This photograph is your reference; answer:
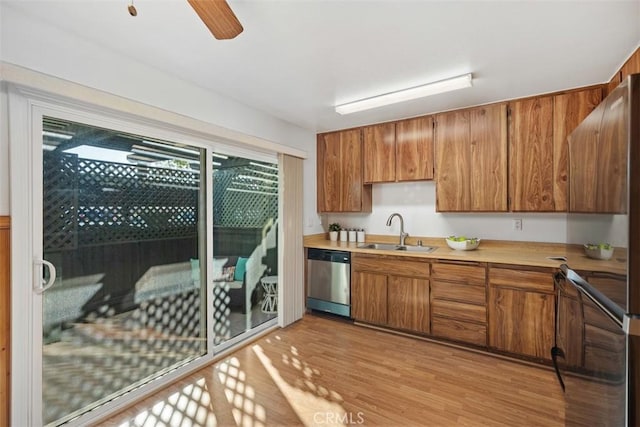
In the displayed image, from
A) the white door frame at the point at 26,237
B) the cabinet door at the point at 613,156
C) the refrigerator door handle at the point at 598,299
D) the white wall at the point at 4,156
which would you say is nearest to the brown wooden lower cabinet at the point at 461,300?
the refrigerator door handle at the point at 598,299

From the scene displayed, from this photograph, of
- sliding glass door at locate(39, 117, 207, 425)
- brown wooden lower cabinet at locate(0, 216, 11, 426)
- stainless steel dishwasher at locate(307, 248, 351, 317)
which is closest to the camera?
brown wooden lower cabinet at locate(0, 216, 11, 426)

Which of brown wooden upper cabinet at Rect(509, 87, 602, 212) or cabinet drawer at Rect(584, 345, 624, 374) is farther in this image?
brown wooden upper cabinet at Rect(509, 87, 602, 212)

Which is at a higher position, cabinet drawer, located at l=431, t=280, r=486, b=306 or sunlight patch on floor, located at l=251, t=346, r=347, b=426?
cabinet drawer, located at l=431, t=280, r=486, b=306

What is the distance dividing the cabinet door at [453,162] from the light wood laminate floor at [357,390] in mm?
1505

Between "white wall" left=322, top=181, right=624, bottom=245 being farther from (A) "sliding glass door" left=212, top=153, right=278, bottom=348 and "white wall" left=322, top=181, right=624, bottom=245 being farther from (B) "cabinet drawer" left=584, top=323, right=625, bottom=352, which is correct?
(B) "cabinet drawer" left=584, top=323, right=625, bottom=352

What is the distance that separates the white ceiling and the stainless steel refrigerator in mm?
749

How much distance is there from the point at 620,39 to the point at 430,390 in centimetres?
267

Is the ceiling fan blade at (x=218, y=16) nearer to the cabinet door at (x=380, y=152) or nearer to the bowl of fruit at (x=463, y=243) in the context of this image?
the cabinet door at (x=380, y=152)

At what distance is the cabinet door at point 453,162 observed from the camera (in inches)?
116

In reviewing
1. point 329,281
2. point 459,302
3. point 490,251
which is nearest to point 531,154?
point 490,251

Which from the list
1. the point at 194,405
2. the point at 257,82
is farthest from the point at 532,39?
the point at 194,405

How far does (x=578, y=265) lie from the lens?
1380 mm

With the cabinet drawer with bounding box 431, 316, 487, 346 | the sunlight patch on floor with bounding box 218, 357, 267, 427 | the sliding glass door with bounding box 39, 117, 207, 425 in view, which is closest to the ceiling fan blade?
the sliding glass door with bounding box 39, 117, 207, 425

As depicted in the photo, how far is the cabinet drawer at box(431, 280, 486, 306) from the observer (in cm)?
266
